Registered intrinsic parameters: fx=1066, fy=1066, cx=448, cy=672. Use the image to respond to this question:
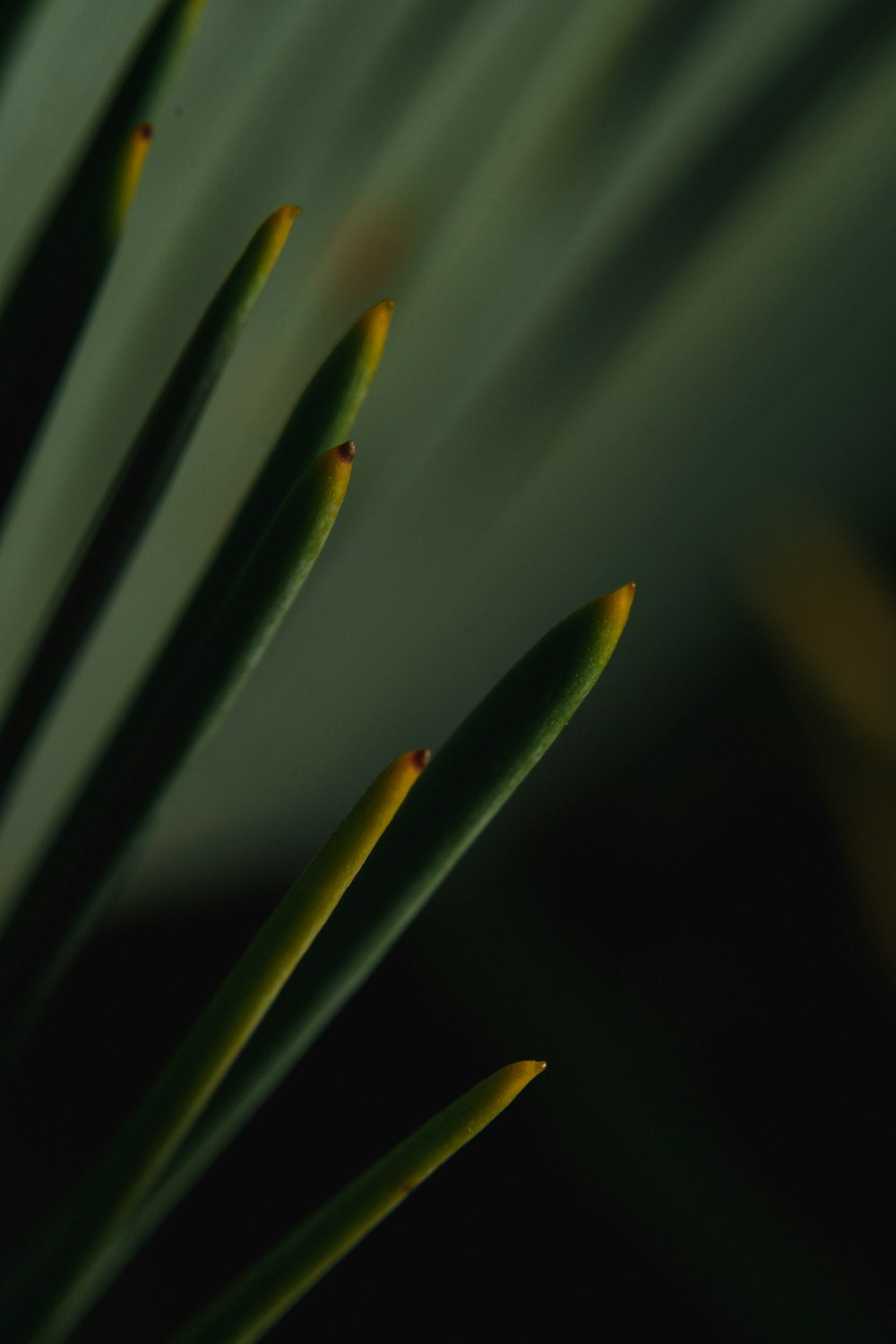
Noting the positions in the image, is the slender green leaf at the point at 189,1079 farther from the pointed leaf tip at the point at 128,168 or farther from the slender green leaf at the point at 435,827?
the pointed leaf tip at the point at 128,168

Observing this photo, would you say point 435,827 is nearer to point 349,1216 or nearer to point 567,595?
point 349,1216

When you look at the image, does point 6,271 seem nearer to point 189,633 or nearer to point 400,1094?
point 189,633

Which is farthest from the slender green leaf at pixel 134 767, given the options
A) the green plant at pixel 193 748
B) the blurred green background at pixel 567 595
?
the blurred green background at pixel 567 595

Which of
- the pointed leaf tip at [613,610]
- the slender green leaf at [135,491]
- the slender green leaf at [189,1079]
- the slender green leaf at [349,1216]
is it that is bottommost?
the slender green leaf at [349,1216]

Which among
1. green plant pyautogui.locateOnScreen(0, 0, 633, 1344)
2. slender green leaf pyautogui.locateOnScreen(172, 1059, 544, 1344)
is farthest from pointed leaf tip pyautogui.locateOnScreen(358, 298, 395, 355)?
slender green leaf pyautogui.locateOnScreen(172, 1059, 544, 1344)

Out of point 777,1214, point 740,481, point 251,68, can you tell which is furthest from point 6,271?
point 777,1214

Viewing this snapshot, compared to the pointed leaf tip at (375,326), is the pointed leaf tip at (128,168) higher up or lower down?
higher up

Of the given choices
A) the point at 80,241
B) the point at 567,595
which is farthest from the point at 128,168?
the point at 567,595
